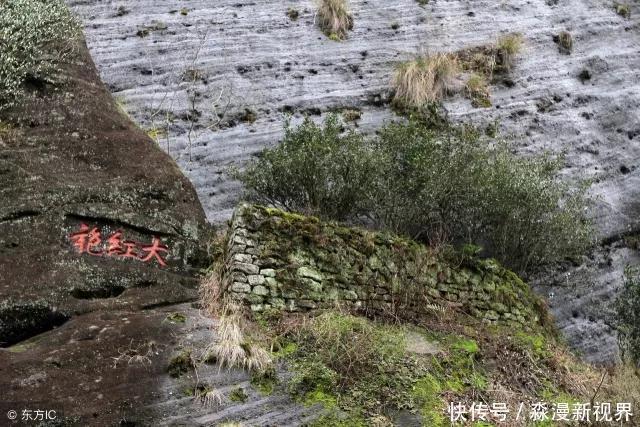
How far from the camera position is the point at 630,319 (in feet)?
33.0

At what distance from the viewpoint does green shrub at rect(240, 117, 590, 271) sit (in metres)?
9.84

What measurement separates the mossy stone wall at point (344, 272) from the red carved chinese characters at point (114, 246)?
0.77m

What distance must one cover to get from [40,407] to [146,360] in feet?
2.99

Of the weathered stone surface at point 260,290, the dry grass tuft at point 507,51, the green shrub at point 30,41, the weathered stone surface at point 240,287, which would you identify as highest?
the green shrub at point 30,41

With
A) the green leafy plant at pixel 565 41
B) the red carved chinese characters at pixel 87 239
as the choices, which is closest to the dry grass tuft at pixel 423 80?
the green leafy plant at pixel 565 41

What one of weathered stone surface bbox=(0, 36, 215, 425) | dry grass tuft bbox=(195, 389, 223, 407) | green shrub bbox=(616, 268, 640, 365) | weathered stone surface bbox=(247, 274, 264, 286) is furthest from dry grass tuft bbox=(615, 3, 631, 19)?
dry grass tuft bbox=(195, 389, 223, 407)

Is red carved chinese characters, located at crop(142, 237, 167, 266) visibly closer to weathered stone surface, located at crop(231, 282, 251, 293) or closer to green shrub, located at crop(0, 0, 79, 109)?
weathered stone surface, located at crop(231, 282, 251, 293)

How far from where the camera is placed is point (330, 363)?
6.85 metres

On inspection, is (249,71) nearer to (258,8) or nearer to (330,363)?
(258,8)

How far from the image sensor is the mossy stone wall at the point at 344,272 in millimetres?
7682

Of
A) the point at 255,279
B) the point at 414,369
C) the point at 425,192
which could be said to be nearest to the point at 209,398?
the point at 255,279

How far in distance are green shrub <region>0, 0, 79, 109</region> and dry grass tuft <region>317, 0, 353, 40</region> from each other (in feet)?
16.0

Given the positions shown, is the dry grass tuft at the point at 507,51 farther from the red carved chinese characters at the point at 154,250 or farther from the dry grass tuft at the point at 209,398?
the dry grass tuft at the point at 209,398

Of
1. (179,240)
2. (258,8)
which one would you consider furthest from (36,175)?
(258,8)
